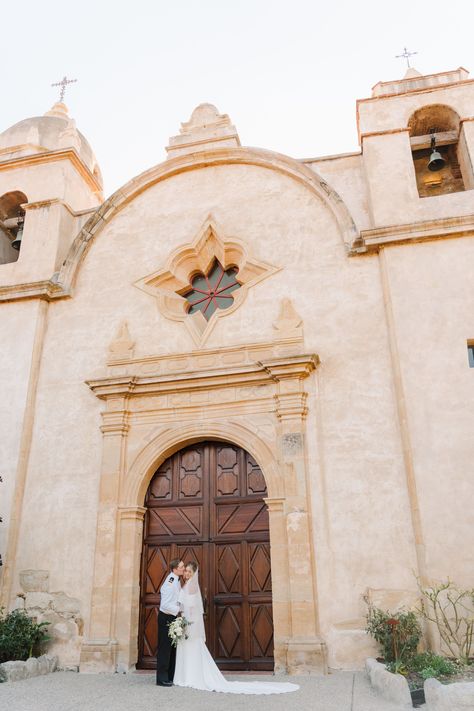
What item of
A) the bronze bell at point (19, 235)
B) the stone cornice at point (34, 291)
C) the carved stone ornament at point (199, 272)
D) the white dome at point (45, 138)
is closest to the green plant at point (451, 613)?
the carved stone ornament at point (199, 272)

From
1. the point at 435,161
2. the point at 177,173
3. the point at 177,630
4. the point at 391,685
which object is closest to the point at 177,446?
the point at 177,630

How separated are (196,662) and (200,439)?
3.01 meters

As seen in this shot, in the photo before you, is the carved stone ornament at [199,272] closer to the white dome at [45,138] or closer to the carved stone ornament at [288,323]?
the carved stone ornament at [288,323]

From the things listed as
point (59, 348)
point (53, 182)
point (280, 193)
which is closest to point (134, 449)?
point (59, 348)

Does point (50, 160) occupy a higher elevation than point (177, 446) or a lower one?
higher

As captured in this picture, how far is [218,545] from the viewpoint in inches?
318

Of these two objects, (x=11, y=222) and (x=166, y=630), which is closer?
(x=166, y=630)

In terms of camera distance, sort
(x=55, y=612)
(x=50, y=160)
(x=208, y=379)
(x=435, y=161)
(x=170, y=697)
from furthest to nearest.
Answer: (x=50, y=160) → (x=435, y=161) → (x=208, y=379) → (x=55, y=612) → (x=170, y=697)

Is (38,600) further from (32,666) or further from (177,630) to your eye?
(177,630)

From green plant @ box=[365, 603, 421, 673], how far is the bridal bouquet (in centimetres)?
213

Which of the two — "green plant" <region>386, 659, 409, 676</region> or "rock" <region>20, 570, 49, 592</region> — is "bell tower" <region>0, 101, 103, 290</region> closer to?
"rock" <region>20, 570, 49, 592</region>

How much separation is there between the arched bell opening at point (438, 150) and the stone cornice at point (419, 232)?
5.25 ft

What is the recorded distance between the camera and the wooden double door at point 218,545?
7613mm

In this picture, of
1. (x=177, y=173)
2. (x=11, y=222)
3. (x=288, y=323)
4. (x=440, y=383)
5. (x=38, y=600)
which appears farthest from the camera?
(x=11, y=222)
